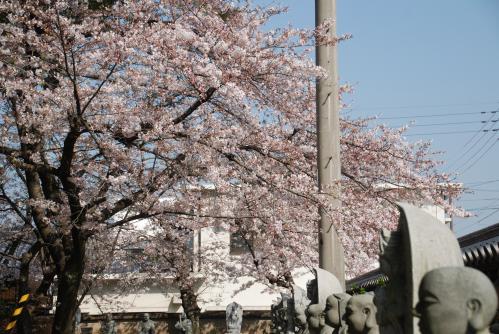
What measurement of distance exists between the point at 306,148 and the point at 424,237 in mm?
9770

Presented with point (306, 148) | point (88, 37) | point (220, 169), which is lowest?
point (220, 169)

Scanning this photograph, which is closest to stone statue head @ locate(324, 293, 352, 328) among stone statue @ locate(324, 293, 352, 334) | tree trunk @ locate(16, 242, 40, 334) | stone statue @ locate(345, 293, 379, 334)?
stone statue @ locate(324, 293, 352, 334)

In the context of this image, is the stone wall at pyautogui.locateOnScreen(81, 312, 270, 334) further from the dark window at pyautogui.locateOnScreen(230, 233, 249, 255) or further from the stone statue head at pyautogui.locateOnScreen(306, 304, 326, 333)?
the stone statue head at pyautogui.locateOnScreen(306, 304, 326, 333)

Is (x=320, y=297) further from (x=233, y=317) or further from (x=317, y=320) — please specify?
(x=233, y=317)

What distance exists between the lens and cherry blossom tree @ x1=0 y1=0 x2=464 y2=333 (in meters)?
10.1

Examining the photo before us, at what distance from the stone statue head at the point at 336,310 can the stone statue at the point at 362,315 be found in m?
1.03

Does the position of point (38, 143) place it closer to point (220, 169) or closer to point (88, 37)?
point (88, 37)

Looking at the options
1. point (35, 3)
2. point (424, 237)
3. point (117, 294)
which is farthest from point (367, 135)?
point (117, 294)

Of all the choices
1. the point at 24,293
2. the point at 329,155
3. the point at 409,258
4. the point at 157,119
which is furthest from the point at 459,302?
the point at 24,293

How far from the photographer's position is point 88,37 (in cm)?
1191

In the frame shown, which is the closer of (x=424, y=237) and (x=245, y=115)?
(x=424, y=237)

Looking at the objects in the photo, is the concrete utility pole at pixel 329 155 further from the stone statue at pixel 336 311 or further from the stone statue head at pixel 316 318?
the stone statue at pixel 336 311

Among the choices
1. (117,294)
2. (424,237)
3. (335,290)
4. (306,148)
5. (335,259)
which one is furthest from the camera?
(117,294)

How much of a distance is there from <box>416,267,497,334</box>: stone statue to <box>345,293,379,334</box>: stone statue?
2.08 metres
